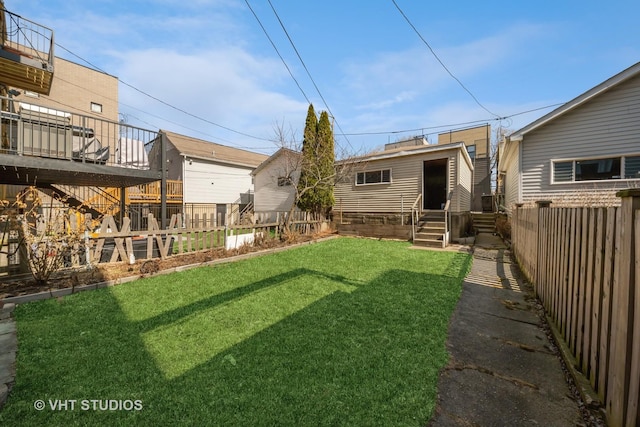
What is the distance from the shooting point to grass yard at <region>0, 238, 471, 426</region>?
2092 millimetres

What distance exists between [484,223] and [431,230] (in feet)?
18.1

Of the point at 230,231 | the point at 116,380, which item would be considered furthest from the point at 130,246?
the point at 116,380

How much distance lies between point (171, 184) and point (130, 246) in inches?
512

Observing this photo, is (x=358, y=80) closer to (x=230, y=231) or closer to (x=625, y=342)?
(x=230, y=231)

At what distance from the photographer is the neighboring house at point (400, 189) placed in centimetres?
1173

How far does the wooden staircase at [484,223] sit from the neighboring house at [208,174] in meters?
14.2

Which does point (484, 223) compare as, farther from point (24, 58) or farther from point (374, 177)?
point (24, 58)

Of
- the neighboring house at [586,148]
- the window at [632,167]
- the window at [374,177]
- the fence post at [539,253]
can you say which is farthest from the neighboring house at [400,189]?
the fence post at [539,253]

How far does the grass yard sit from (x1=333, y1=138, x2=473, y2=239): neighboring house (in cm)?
720

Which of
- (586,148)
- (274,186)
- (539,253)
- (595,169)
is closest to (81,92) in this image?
Result: (274,186)

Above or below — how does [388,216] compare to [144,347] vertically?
above

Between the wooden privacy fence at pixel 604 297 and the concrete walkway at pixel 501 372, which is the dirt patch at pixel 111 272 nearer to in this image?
the concrete walkway at pixel 501 372

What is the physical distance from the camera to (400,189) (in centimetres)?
1294

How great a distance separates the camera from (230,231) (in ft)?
27.5
